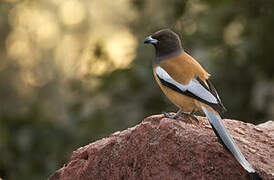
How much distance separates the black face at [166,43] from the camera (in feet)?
20.3

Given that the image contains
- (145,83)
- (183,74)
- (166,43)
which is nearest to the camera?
(183,74)

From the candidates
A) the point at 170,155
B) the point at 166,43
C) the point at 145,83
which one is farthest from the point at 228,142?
the point at 145,83

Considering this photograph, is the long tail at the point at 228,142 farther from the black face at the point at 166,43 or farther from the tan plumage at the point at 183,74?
the black face at the point at 166,43

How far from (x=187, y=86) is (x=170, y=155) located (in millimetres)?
752

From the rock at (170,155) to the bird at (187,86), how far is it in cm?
10

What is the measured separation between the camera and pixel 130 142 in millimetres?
5305

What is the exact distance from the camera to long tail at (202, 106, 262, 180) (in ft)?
15.9

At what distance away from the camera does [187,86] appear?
559 cm

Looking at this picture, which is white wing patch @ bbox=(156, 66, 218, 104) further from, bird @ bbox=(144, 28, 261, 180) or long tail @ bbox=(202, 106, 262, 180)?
long tail @ bbox=(202, 106, 262, 180)

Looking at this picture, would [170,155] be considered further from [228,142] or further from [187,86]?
[187,86]

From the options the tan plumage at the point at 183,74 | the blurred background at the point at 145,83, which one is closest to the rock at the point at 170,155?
the tan plumage at the point at 183,74

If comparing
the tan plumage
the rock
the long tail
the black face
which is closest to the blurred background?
the black face

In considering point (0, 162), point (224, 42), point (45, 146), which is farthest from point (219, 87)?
point (0, 162)

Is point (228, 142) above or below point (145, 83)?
above
